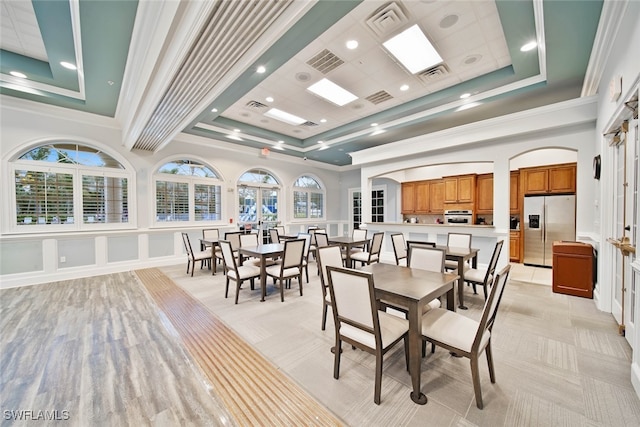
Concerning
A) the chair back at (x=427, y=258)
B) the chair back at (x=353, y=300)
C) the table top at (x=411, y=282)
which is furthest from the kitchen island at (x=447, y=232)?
the chair back at (x=353, y=300)

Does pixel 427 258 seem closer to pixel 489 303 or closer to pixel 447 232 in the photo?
pixel 489 303

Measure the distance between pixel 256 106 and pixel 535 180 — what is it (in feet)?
21.0

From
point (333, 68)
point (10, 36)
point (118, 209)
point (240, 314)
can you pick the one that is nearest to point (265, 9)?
point (333, 68)

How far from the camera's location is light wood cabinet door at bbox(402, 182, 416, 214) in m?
7.92

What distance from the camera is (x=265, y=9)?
1.98m

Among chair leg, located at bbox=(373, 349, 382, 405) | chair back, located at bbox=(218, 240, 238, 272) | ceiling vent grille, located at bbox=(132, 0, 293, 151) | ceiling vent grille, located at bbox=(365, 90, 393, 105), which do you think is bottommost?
chair leg, located at bbox=(373, 349, 382, 405)

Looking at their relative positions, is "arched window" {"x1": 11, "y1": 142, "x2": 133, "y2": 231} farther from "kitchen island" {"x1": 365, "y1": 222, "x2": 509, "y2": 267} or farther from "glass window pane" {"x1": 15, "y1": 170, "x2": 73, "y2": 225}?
"kitchen island" {"x1": 365, "y1": 222, "x2": 509, "y2": 267}

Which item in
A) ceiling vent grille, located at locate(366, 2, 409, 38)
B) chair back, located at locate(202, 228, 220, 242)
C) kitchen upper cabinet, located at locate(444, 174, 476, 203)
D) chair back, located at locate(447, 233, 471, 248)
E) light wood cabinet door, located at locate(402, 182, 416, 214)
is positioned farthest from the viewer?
light wood cabinet door, located at locate(402, 182, 416, 214)

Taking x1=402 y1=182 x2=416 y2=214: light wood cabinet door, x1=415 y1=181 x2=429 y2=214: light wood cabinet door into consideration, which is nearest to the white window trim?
x1=402 y1=182 x2=416 y2=214: light wood cabinet door

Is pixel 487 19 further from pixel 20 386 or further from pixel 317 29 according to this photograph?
pixel 20 386

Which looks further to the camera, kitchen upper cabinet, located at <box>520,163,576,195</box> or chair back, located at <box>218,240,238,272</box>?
kitchen upper cabinet, located at <box>520,163,576,195</box>

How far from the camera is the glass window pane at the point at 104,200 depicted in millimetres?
4996

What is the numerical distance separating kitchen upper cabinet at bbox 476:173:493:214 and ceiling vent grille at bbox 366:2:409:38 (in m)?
5.19

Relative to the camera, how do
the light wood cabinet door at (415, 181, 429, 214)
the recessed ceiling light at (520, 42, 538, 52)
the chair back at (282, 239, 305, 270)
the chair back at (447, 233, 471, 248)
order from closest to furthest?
the recessed ceiling light at (520, 42, 538, 52)
the chair back at (282, 239, 305, 270)
the chair back at (447, 233, 471, 248)
the light wood cabinet door at (415, 181, 429, 214)
